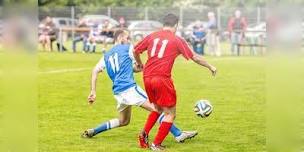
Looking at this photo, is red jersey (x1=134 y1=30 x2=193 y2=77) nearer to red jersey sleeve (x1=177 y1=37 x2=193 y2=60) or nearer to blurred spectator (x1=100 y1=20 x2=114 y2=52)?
red jersey sleeve (x1=177 y1=37 x2=193 y2=60)

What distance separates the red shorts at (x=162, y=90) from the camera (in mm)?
6582

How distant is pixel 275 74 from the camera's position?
1.74 metres

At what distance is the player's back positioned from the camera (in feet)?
23.2

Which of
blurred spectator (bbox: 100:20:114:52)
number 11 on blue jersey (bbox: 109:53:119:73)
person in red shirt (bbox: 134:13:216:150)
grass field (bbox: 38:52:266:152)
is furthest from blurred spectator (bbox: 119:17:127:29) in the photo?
person in red shirt (bbox: 134:13:216:150)

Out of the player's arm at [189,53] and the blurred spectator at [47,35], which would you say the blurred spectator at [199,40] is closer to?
the blurred spectator at [47,35]

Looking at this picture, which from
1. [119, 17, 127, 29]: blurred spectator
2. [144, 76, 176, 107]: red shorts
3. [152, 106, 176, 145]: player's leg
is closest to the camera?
[144, 76, 176, 107]: red shorts

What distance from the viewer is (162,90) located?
→ 6.59m

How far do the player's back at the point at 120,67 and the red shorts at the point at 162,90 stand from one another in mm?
462

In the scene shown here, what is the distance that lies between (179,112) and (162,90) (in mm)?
4486

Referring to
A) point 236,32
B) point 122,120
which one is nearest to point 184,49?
point 122,120

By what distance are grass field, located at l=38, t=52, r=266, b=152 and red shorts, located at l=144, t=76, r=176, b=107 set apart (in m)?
0.61

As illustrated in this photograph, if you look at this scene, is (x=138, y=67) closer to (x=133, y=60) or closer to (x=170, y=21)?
(x=133, y=60)

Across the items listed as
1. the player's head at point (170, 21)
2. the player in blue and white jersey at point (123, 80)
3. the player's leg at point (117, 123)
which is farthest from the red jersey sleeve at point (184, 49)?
the player's leg at point (117, 123)

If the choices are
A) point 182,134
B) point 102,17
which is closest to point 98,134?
point 182,134
